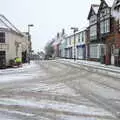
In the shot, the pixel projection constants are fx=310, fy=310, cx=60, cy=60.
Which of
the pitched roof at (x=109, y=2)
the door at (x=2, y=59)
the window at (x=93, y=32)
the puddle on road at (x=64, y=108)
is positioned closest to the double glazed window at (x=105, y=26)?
the pitched roof at (x=109, y=2)

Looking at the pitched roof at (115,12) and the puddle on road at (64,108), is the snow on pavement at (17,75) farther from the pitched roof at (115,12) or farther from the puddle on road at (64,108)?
the pitched roof at (115,12)

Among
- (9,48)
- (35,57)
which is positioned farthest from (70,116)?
(35,57)

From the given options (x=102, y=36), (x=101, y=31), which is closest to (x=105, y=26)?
(x=102, y=36)

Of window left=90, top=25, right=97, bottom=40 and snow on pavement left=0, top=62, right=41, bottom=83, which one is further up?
window left=90, top=25, right=97, bottom=40

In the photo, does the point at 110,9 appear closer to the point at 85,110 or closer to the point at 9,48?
the point at 9,48

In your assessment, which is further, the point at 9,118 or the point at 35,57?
the point at 35,57

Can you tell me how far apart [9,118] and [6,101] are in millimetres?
3179

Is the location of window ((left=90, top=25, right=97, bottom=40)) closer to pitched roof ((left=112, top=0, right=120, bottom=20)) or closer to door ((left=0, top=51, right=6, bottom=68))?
pitched roof ((left=112, top=0, right=120, bottom=20))

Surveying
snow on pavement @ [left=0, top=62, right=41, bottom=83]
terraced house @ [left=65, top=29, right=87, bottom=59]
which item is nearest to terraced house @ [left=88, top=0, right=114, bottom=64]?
terraced house @ [left=65, top=29, right=87, bottom=59]

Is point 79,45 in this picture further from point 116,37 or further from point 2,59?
point 2,59

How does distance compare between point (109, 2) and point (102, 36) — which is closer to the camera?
point (109, 2)

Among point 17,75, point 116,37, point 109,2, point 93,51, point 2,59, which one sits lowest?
point 17,75

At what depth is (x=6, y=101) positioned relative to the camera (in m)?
11.7

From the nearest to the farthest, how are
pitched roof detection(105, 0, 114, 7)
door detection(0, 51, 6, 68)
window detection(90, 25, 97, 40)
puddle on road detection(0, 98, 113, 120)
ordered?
puddle on road detection(0, 98, 113, 120) < door detection(0, 51, 6, 68) < pitched roof detection(105, 0, 114, 7) < window detection(90, 25, 97, 40)
